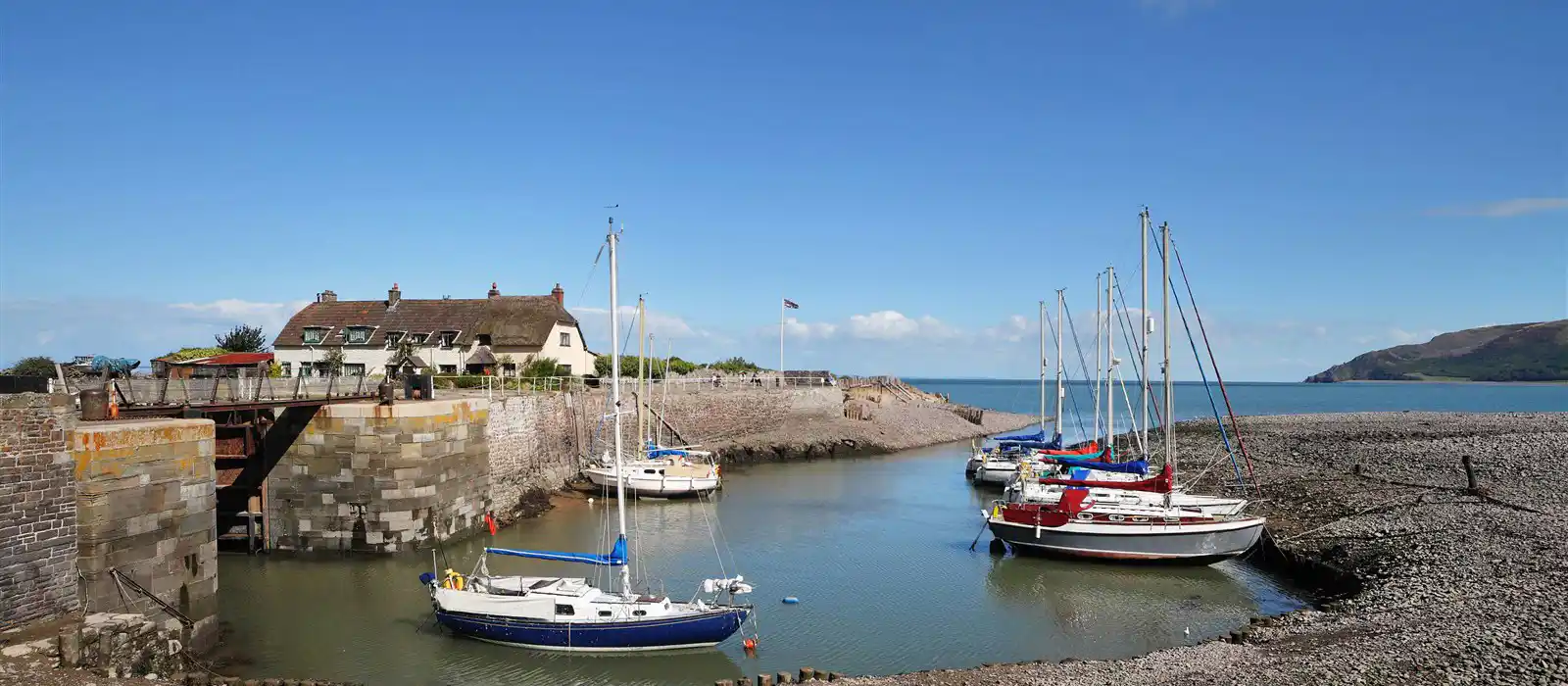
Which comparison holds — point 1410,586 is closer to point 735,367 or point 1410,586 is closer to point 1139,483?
point 1139,483

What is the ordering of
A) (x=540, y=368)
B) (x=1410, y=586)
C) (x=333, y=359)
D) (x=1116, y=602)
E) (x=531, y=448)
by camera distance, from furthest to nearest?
(x=540, y=368), (x=333, y=359), (x=531, y=448), (x=1116, y=602), (x=1410, y=586)

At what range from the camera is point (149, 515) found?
17.4 metres

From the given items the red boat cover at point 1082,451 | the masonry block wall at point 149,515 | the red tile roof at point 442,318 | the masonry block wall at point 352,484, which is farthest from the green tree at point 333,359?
the red boat cover at point 1082,451

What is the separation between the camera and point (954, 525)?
33.8 m

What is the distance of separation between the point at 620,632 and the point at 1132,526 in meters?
15.0

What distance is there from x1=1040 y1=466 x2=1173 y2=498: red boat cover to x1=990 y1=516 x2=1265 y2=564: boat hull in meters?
2.78

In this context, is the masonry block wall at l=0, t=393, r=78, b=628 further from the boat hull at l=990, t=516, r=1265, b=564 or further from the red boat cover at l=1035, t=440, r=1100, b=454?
the red boat cover at l=1035, t=440, r=1100, b=454

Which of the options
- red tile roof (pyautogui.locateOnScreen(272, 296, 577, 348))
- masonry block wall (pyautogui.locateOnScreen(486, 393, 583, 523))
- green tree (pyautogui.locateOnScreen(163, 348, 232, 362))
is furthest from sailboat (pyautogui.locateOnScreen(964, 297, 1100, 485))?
green tree (pyautogui.locateOnScreen(163, 348, 232, 362))

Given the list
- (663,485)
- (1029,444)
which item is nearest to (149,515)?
(663,485)

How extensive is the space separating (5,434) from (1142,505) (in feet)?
85.6

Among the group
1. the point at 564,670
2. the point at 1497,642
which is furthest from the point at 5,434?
the point at 1497,642

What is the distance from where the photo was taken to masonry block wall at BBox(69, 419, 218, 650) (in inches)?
646

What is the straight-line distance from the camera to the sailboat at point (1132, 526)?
2538 cm

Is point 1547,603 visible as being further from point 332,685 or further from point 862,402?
point 862,402
